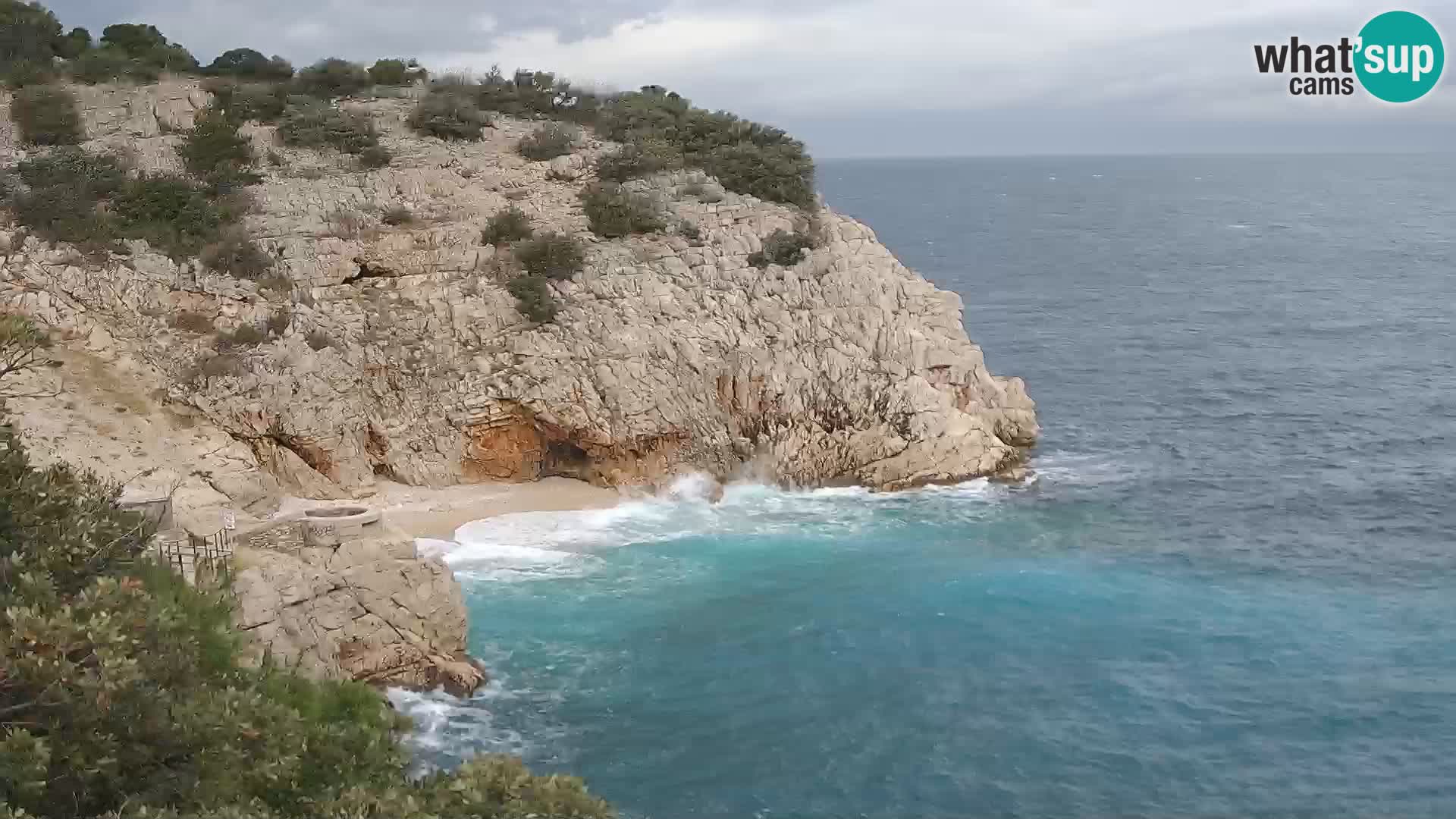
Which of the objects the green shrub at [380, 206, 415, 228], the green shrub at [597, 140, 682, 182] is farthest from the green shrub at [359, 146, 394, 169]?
the green shrub at [597, 140, 682, 182]

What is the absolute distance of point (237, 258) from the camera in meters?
33.1

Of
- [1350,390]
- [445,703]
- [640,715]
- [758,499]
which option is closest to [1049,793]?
[640,715]

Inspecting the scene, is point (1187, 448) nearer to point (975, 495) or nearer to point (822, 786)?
point (975, 495)

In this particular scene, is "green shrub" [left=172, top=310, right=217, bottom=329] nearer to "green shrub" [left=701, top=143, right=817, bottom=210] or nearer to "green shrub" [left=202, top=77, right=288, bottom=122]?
"green shrub" [left=202, top=77, right=288, bottom=122]

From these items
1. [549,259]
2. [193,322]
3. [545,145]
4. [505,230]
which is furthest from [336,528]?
[545,145]

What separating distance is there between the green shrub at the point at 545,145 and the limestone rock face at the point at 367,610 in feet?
67.9

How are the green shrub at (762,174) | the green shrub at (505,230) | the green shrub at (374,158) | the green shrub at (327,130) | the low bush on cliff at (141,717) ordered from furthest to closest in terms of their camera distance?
1. the green shrub at (762,174)
2. the green shrub at (327,130)
3. the green shrub at (374,158)
4. the green shrub at (505,230)
5. the low bush on cliff at (141,717)

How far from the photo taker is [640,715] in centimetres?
2089

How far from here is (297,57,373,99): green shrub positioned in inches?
1714

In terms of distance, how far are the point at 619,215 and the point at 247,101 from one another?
13311 mm

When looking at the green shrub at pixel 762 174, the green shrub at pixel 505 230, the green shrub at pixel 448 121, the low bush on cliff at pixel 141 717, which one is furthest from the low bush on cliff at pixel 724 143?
the low bush on cliff at pixel 141 717

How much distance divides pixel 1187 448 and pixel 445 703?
2724 centimetres

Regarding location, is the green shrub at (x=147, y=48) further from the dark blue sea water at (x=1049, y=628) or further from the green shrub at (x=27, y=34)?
the dark blue sea water at (x=1049, y=628)

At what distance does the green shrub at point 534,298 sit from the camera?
34.1 m
